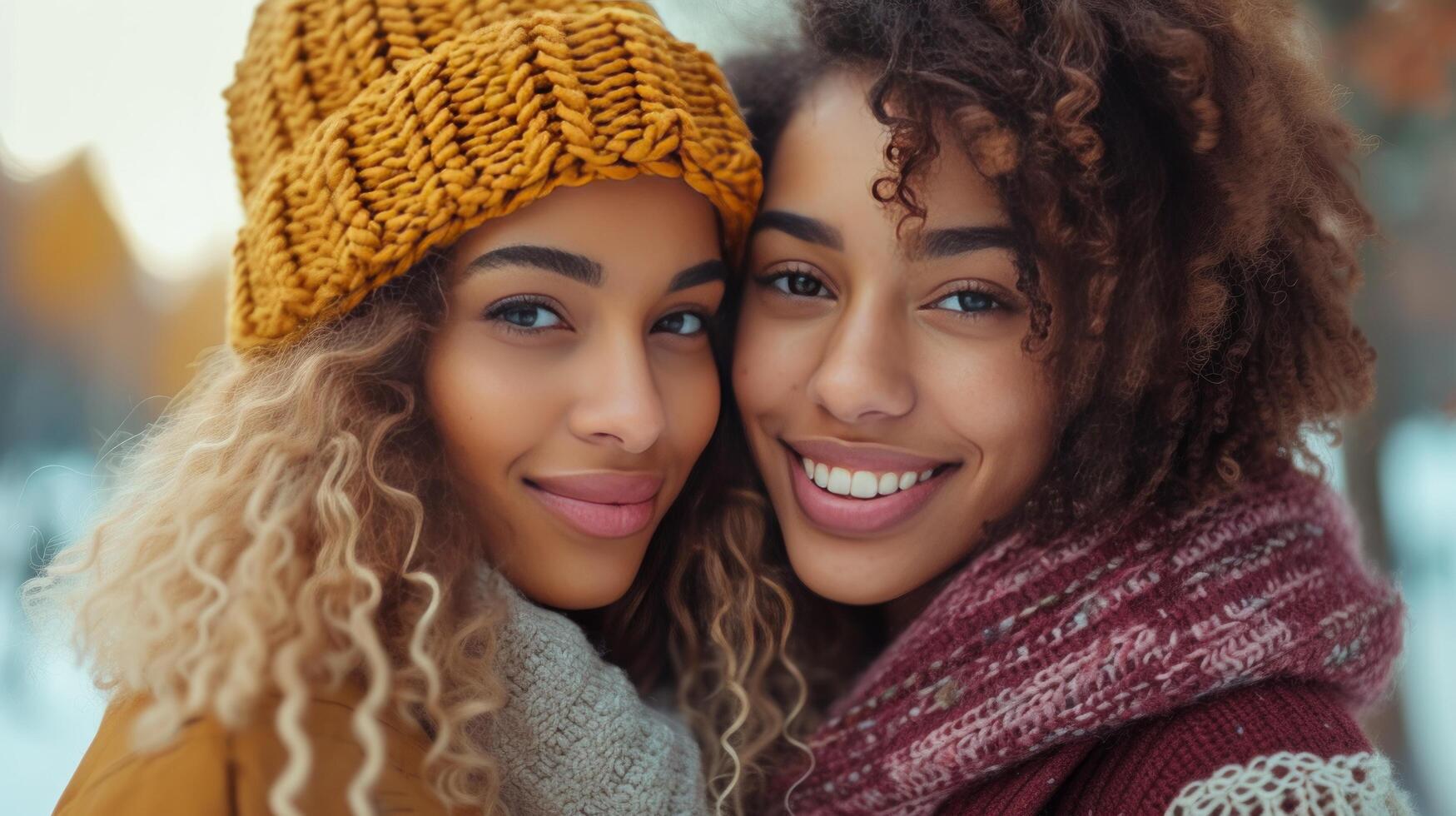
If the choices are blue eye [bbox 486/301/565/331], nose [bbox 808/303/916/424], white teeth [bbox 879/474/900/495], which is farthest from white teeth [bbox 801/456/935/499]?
blue eye [bbox 486/301/565/331]

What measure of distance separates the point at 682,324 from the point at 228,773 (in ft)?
3.30

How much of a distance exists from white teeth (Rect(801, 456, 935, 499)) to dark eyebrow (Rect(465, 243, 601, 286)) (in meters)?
0.60

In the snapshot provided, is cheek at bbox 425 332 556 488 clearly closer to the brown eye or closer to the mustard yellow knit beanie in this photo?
the mustard yellow knit beanie

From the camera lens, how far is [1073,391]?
5.77 feet

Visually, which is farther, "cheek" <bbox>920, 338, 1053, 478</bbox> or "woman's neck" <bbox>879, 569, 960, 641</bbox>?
"woman's neck" <bbox>879, 569, 960, 641</bbox>

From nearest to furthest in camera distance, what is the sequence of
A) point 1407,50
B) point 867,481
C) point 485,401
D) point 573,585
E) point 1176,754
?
point 1176,754 < point 485,401 < point 573,585 < point 867,481 < point 1407,50

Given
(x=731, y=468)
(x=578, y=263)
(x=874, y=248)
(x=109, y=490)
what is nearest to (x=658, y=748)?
(x=731, y=468)

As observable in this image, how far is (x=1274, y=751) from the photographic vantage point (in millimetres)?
1457

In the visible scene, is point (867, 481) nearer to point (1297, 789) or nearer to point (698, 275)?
point (698, 275)

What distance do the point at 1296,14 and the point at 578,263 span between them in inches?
51.5

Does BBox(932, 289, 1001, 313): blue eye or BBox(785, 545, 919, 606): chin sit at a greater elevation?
BBox(932, 289, 1001, 313): blue eye

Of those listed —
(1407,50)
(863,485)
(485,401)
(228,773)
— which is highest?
(1407,50)

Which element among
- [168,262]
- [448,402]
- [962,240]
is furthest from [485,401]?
[168,262]

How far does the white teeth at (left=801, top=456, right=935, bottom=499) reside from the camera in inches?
74.2
